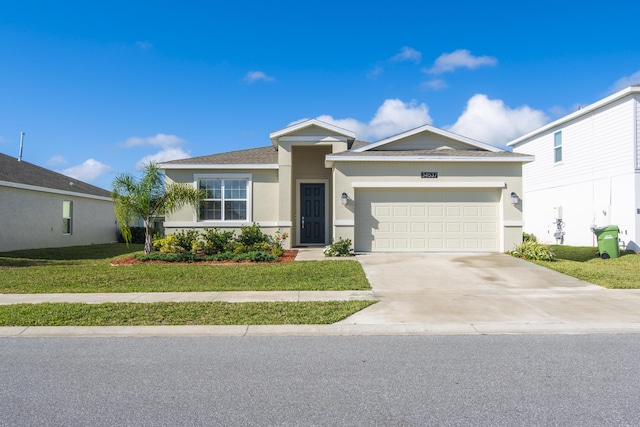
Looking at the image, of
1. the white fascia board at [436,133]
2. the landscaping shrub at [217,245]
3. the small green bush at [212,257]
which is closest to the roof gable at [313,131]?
the white fascia board at [436,133]

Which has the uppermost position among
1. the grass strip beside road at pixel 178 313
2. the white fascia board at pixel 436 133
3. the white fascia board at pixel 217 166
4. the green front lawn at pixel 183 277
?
the white fascia board at pixel 436 133

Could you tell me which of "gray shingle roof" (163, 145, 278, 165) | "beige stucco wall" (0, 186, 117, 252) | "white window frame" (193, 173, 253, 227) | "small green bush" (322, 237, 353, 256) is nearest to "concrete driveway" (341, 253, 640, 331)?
"small green bush" (322, 237, 353, 256)

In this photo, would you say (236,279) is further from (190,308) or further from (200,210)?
(200,210)

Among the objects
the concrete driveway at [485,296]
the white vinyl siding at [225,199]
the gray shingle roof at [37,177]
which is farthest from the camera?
the gray shingle roof at [37,177]

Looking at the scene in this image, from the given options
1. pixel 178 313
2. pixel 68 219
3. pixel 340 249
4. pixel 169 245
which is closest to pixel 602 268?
pixel 340 249

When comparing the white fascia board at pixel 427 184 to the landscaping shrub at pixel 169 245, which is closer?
the white fascia board at pixel 427 184

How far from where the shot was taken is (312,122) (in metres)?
16.8

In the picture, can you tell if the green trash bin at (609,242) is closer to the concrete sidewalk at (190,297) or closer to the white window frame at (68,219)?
the concrete sidewalk at (190,297)

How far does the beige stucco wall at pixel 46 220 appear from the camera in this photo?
18781 millimetres

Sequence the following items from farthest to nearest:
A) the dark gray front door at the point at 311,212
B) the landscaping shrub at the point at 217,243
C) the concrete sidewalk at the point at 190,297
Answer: the dark gray front door at the point at 311,212 → the landscaping shrub at the point at 217,243 → the concrete sidewalk at the point at 190,297

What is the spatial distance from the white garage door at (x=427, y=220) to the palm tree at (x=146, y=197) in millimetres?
6246

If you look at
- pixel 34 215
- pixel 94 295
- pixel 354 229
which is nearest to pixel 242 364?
pixel 94 295

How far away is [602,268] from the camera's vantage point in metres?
12.7

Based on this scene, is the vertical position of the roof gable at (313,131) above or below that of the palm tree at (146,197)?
above
